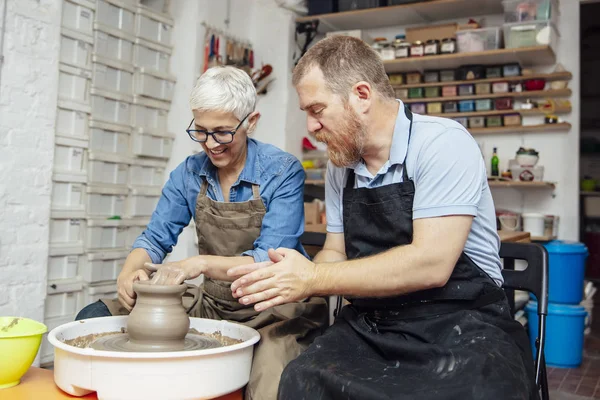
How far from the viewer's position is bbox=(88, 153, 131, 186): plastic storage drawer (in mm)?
4188

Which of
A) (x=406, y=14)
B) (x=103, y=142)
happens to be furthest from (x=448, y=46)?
(x=103, y=142)

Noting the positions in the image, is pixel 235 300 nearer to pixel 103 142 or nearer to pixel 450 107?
pixel 103 142

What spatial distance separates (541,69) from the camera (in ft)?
17.9

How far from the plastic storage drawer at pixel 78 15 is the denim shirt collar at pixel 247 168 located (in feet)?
7.38

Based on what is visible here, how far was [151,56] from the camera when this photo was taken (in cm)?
482

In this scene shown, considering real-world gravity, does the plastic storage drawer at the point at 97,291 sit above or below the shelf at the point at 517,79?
below

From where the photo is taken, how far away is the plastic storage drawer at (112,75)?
13.7 feet

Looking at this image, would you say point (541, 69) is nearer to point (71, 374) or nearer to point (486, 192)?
point (486, 192)

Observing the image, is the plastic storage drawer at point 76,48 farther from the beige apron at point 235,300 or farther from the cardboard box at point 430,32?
the cardboard box at point 430,32

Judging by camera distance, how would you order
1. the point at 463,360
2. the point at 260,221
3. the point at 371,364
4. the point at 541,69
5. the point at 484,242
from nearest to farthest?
the point at 463,360, the point at 371,364, the point at 484,242, the point at 260,221, the point at 541,69

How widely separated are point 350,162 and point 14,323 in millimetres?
1171

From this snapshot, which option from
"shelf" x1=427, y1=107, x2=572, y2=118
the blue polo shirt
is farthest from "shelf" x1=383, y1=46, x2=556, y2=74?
the blue polo shirt

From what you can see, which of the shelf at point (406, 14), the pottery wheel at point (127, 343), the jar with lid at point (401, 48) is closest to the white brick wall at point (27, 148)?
the pottery wheel at point (127, 343)

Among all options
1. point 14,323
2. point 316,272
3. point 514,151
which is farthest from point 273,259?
point 514,151
